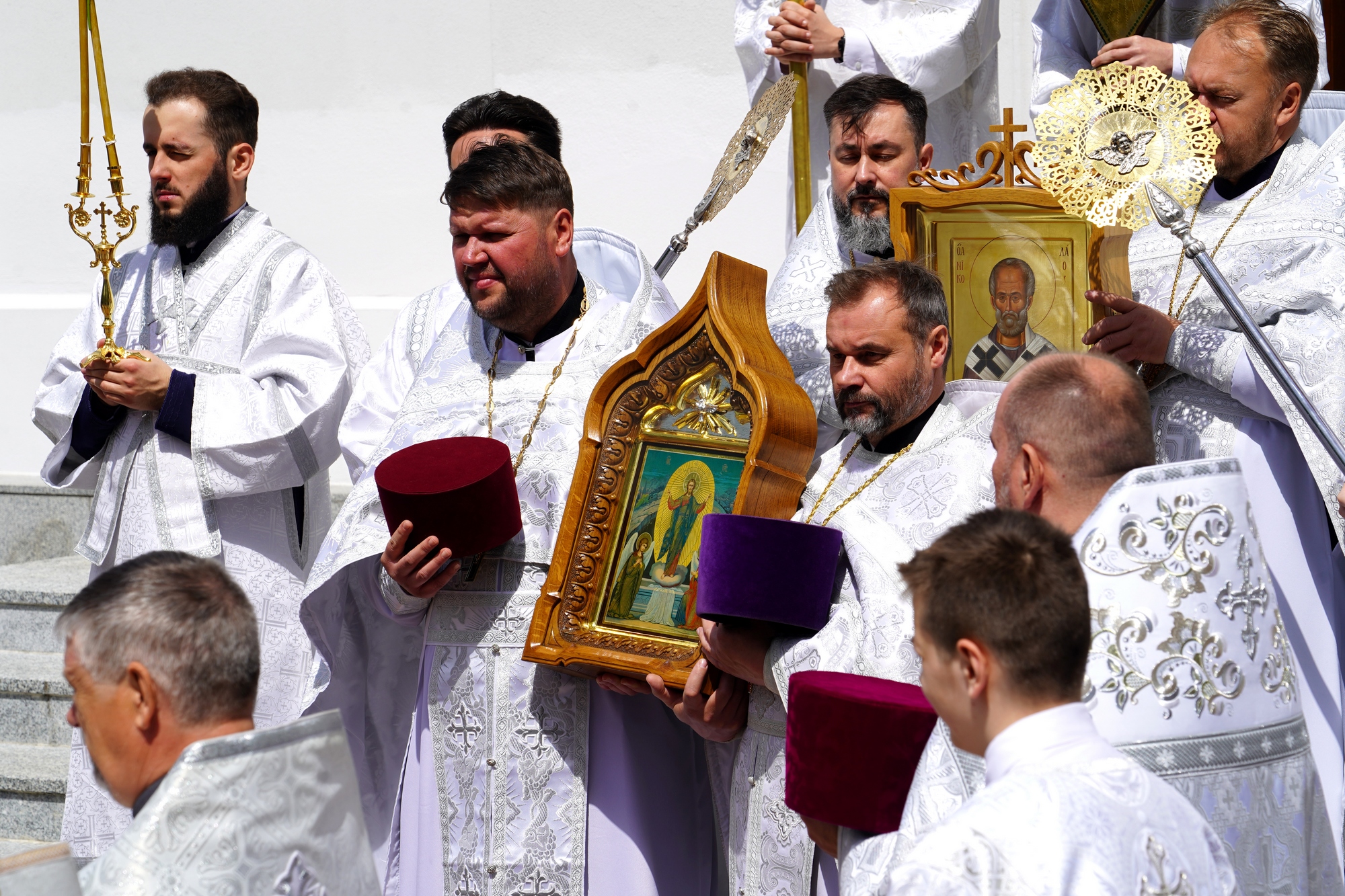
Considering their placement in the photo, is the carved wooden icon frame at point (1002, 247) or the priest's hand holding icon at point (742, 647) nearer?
the priest's hand holding icon at point (742, 647)

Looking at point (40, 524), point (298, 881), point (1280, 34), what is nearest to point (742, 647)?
point (298, 881)

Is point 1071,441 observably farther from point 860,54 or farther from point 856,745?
point 860,54

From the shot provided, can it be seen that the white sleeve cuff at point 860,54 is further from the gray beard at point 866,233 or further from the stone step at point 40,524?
the stone step at point 40,524

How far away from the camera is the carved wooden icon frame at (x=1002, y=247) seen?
4.05 m

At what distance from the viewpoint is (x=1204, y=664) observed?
2607mm

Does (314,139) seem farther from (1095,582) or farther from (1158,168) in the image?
(1095,582)

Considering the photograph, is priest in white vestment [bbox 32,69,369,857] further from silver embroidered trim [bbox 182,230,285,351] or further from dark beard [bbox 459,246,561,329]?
dark beard [bbox 459,246,561,329]

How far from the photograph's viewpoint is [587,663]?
3766mm

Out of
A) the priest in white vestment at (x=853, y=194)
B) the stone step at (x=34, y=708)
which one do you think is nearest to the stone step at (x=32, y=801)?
the stone step at (x=34, y=708)

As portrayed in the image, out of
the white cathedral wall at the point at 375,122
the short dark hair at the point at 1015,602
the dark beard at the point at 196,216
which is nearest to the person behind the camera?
the short dark hair at the point at 1015,602

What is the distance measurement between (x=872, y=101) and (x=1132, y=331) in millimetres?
1372

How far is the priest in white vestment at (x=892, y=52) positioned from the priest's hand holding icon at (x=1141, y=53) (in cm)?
103

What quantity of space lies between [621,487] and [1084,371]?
1348mm

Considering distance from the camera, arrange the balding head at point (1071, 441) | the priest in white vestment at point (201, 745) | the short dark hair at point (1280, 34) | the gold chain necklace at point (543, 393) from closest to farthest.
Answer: the priest in white vestment at point (201, 745), the balding head at point (1071, 441), the short dark hair at point (1280, 34), the gold chain necklace at point (543, 393)
